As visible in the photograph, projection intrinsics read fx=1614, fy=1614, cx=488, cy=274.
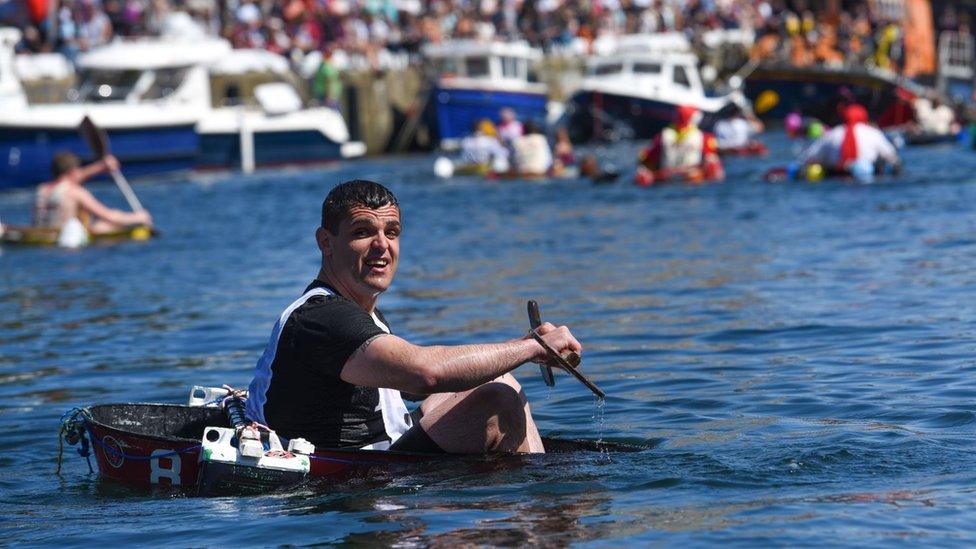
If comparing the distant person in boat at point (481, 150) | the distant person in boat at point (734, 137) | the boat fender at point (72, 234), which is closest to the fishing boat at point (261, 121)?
the distant person in boat at point (481, 150)

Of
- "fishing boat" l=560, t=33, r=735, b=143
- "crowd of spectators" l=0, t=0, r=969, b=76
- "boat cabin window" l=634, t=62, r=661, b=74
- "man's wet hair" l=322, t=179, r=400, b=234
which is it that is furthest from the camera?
"boat cabin window" l=634, t=62, r=661, b=74

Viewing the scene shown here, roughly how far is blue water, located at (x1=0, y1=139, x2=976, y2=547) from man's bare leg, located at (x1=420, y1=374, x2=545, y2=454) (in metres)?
0.10

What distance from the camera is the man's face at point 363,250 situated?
623cm

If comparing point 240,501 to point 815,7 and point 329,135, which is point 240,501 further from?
point 815,7

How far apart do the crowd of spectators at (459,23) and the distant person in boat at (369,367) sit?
2712 cm

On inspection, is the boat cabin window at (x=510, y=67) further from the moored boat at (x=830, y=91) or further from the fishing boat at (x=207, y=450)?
the fishing boat at (x=207, y=450)

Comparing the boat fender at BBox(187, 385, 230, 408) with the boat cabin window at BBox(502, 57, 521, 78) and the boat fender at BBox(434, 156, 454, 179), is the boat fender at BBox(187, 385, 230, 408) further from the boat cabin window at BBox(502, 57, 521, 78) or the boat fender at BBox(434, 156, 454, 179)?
the boat cabin window at BBox(502, 57, 521, 78)

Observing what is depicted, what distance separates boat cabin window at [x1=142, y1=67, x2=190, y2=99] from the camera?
33.4m

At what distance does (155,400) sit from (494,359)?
160 inches

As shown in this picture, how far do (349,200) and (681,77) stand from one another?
34974mm

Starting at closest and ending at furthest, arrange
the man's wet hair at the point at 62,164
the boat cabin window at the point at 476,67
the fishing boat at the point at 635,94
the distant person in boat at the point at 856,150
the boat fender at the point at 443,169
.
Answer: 1. the man's wet hair at the point at 62,164
2. the distant person in boat at the point at 856,150
3. the boat fender at the point at 443,169
4. the boat cabin window at the point at 476,67
5. the fishing boat at the point at 635,94

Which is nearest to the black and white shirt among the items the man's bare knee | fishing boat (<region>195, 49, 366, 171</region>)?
the man's bare knee

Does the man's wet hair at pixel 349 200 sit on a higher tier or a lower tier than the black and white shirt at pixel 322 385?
higher

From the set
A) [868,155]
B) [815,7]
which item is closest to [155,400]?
[868,155]
